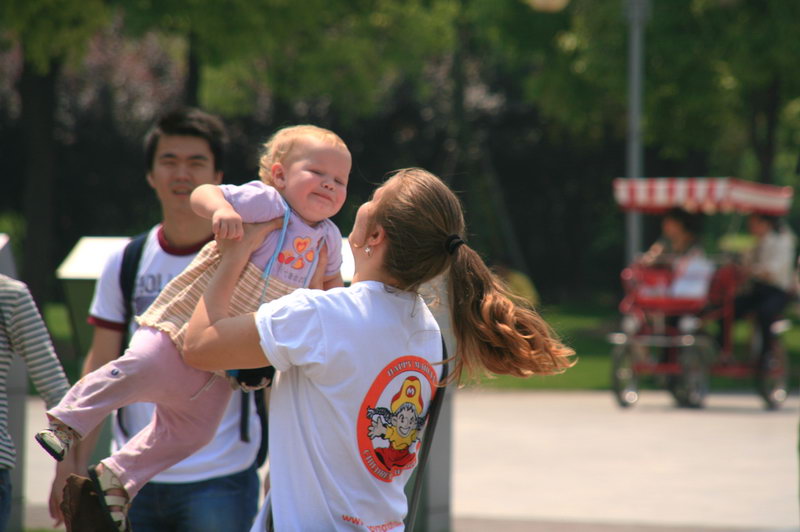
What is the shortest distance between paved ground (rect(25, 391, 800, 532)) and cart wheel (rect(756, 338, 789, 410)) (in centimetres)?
21

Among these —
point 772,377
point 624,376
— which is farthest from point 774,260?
point 624,376

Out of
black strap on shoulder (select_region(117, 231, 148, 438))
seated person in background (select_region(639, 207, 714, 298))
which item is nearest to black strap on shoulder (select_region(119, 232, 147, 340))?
black strap on shoulder (select_region(117, 231, 148, 438))

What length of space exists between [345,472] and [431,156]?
24077 millimetres

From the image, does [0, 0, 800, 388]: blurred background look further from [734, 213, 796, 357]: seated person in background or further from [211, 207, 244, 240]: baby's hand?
[211, 207, 244, 240]: baby's hand

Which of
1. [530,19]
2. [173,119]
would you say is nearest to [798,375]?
[530,19]

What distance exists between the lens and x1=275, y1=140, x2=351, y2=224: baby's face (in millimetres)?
3045

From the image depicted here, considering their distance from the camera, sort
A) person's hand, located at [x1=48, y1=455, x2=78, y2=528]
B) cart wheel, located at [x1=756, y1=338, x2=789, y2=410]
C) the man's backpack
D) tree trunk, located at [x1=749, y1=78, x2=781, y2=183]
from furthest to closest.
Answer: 1. tree trunk, located at [x1=749, y1=78, x2=781, y2=183]
2. cart wheel, located at [x1=756, y1=338, x2=789, y2=410]
3. the man's backpack
4. person's hand, located at [x1=48, y1=455, x2=78, y2=528]

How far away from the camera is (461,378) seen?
3.03 meters

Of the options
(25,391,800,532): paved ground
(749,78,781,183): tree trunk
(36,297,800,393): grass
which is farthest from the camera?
(749,78,781,183): tree trunk

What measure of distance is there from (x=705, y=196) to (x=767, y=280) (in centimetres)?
133

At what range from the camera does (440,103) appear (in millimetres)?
29438

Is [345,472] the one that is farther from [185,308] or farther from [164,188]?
[164,188]

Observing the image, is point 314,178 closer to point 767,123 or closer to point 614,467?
point 614,467

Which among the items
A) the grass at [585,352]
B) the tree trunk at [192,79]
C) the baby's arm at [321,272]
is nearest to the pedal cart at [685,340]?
the grass at [585,352]
